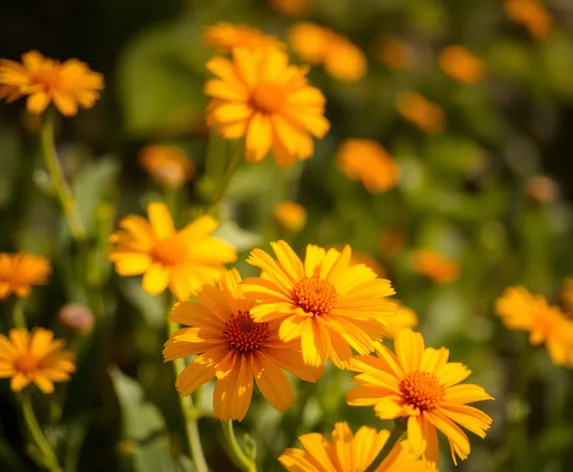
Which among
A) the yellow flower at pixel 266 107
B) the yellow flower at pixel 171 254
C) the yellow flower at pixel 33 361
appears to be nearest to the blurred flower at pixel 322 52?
the yellow flower at pixel 266 107

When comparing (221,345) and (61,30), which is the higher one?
(221,345)

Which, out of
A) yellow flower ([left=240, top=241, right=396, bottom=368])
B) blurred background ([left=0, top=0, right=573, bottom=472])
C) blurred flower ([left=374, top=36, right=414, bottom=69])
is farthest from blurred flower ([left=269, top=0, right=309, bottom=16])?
yellow flower ([left=240, top=241, right=396, bottom=368])

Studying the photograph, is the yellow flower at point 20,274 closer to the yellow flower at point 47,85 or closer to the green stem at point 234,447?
the yellow flower at point 47,85

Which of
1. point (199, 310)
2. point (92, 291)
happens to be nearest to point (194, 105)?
point (92, 291)

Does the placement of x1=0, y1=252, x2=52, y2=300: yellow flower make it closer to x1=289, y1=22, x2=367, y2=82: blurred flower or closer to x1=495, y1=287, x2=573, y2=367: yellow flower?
x1=495, y1=287, x2=573, y2=367: yellow flower

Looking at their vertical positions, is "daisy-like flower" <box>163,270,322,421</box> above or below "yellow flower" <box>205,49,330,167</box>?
below

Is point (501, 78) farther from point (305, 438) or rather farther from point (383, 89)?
point (305, 438)

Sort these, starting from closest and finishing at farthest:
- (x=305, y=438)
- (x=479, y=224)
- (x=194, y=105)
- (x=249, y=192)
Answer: (x=305, y=438)
(x=249, y=192)
(x=479, y=224)
(x=194, y=105)
